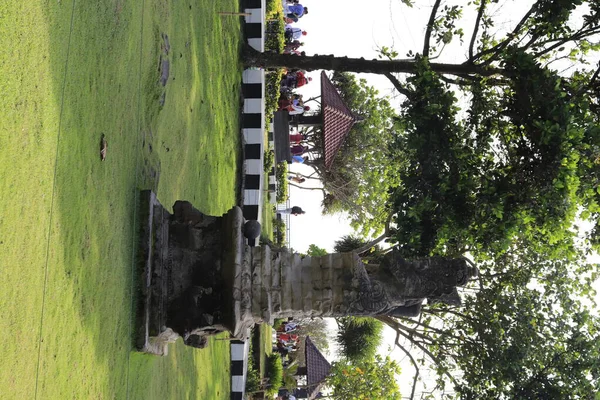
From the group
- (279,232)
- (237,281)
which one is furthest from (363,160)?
(237,281)

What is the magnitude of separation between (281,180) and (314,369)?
858 centimetres

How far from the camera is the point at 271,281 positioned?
7.46 m

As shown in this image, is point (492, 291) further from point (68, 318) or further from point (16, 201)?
point (16, 201)

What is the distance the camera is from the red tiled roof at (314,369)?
2455cm

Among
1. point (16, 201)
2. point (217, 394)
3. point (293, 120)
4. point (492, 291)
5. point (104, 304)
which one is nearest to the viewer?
point (16, 201)

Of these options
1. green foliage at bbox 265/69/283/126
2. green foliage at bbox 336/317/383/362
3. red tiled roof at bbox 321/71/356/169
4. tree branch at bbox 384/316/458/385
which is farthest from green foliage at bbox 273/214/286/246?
tree branch at bbox 384/316/458/385

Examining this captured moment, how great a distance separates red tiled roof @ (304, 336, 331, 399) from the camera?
2455 cm

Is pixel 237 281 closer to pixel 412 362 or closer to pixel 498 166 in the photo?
Result: pixel 498 166

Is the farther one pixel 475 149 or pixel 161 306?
pixel 475 149

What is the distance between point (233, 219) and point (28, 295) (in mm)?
3198

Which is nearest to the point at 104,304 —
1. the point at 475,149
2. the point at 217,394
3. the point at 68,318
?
the point at 68,318

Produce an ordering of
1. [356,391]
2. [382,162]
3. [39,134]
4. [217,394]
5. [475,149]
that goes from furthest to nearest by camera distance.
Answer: [382,162] < [356,391] < [217,394] < [475,149] < [39,134]

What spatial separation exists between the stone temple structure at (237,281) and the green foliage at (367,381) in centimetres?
905

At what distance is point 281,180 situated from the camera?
944 inches
